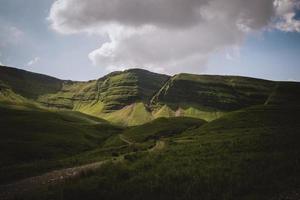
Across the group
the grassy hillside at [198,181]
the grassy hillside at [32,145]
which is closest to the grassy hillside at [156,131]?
the grassy hillside at [32,145]

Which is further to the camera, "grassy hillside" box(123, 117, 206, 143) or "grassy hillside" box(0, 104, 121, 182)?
"grassy hillside" box(123, 117, 206, 143)

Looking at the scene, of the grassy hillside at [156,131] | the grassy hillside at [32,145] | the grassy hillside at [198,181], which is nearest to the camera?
the grassy hillside at [198,181]

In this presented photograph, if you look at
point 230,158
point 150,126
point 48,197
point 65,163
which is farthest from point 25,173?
point 150,126

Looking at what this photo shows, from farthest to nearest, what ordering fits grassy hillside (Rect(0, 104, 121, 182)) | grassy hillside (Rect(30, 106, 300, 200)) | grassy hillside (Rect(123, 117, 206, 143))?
grassy hillside (Rect(123, 117, 206, 143)) < grassy hillside (Rect(0, 104, 121, 182)) < grassy hillside (Rect(30, 106, 300, 200))

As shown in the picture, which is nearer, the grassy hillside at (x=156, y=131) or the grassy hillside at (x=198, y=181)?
the grassy hillside at (x=198, y=181)

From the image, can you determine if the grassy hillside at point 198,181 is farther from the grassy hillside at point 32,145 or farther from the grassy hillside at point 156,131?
the grassy hillside at point 156,131

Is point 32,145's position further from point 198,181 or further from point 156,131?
point 198,181

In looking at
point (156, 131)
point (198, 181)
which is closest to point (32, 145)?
point (156, 131)

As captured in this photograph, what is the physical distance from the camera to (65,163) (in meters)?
55.7

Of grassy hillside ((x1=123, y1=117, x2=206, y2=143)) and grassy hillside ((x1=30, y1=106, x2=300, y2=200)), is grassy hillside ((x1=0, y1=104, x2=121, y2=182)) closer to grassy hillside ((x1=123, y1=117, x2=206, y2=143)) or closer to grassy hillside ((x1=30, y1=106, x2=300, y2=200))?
grassy hillside ((x1=123, y1=117, x2=206, y2=143))

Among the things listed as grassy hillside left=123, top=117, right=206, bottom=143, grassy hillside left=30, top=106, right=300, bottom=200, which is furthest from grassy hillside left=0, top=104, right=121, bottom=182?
grassy hillside left=30, top=106, right=300, bottom=200

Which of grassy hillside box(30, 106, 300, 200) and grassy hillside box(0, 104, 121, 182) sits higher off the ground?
grassy hillside box(30, 106, 300, 200)

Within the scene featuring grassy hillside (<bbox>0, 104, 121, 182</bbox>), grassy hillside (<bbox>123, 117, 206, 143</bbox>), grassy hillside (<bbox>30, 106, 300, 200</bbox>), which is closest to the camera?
grassy hillside (<bbox>30, 106, 300, 200</bbox>)

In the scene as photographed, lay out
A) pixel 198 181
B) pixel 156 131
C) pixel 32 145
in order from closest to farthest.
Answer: pixel 198 181, pixel 32 145, pixel 156 131
